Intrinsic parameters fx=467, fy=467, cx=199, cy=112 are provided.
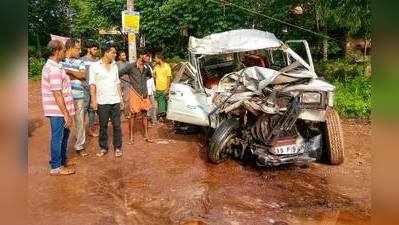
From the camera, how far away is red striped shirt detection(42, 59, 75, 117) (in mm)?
5457

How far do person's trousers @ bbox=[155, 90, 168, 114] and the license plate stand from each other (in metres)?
3.85

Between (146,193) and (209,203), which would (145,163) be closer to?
(146,193)

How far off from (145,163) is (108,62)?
1.60m

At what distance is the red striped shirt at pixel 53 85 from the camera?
17.9 ft

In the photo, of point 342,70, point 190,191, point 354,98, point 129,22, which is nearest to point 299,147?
point 190,191

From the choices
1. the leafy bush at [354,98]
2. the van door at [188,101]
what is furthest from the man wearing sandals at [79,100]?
the leafy bush at [354,98]

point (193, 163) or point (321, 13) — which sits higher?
point (321, 13)

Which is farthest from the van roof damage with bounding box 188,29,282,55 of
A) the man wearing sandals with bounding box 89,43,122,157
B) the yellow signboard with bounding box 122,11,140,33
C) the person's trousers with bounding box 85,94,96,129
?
the yellow signboard with bounding box 122,11,140,33

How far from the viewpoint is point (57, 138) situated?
5.78 meters

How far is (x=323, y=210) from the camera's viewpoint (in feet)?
16.9

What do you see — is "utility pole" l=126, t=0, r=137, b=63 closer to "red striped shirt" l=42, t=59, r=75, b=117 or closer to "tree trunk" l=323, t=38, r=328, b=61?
"red striped shirt" l=42, t=59, r=75, b=117

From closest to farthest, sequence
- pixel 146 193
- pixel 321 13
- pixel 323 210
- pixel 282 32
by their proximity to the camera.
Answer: pixel 323 210 → pixel 146 193 → pixel 321 13 → pixel 282 32

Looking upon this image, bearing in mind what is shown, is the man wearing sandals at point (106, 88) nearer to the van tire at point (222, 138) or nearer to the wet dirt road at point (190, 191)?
the wet dirt road at point (190, 191)

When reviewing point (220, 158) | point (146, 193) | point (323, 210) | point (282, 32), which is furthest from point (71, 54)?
point (282, 32)
